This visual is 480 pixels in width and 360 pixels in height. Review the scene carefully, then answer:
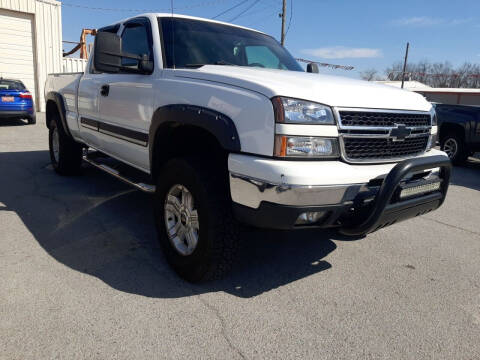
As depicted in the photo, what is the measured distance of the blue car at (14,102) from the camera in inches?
463

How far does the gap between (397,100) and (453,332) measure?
1503 mm

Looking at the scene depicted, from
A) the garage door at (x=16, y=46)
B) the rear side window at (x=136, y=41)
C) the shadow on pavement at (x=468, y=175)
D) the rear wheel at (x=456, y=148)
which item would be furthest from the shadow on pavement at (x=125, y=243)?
the garage door at (x=16, y=46)

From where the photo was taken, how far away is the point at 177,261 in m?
2.95

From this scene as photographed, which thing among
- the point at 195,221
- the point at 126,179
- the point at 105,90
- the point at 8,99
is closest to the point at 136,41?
the point at 105,90

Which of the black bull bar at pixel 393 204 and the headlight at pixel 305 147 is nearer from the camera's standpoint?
the headlight at pixel 305 147

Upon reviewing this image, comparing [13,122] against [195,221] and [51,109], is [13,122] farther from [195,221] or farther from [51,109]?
[195,221]

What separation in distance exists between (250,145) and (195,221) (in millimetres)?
789

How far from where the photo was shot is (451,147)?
28.2 ft

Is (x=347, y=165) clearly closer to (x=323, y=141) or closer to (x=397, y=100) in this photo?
(x=323, y=141)

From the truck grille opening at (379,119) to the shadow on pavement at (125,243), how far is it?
1270 millimetres

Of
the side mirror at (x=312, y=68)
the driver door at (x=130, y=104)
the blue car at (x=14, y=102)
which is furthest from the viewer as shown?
the blue car at (x=14, y=102)


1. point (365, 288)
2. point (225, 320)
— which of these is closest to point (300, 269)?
point (365, 288)

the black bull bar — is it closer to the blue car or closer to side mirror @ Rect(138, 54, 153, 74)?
side mirror @ Rect(138, 54, 153, 74)

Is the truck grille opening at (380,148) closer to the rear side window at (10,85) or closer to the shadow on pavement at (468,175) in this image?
the shadow on pavement at (468,175)
